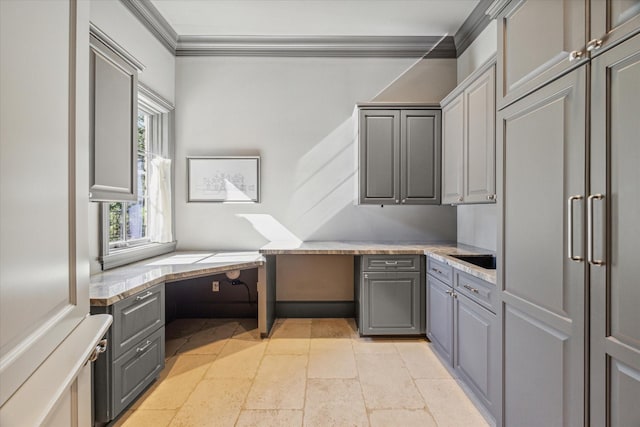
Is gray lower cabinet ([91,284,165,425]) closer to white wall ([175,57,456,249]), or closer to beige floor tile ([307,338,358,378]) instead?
beige floor tile ([307,338,358,378])

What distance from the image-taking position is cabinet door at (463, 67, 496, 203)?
2230mm

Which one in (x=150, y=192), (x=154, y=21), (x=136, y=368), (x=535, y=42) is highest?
(x=154, y=21)

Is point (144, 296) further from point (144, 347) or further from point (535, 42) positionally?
point (535, 42)

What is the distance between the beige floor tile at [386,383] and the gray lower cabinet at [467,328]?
0.38m

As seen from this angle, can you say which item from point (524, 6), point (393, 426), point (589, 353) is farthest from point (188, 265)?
point (524, 6)

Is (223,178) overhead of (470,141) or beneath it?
beneath

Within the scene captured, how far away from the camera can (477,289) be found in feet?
6.72

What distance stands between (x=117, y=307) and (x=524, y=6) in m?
2.67

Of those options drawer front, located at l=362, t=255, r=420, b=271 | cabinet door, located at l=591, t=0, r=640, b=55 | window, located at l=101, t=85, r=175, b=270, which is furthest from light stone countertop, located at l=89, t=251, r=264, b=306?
cabinet door, located at l=591, t=0, r=640, b=55

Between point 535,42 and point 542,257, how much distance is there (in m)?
0.95

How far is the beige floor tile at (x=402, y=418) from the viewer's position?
1.90 meters

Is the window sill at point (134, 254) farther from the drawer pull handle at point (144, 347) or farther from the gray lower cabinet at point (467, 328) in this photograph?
the gray lower cabinet at point (467, 328)

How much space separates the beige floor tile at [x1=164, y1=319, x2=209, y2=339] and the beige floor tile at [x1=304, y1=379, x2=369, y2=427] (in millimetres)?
1595

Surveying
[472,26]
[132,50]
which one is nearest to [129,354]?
[132,50]
